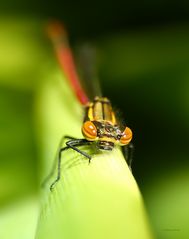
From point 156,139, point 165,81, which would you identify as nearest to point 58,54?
point 165,81

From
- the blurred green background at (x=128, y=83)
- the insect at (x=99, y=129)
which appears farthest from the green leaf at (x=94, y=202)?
the blurred green background at (x=128, y=83)

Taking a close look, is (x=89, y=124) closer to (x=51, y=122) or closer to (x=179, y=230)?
(x=51, y=122)

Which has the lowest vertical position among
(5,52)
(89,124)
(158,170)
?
(158,170)

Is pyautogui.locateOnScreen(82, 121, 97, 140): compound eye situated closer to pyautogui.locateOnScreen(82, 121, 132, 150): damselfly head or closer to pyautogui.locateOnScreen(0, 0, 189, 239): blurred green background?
pyautogui.locateOnScreen(82, 121, 132, 150): damselfly head

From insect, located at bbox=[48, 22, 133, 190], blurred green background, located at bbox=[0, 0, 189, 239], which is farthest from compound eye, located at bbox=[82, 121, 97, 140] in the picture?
blurred green background, located at bbox=[0, 0, 189, 239]

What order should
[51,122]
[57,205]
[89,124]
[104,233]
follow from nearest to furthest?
[104,233]
[57,205]
[89,124]
[51,122]

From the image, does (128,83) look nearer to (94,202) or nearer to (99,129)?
(99,129)

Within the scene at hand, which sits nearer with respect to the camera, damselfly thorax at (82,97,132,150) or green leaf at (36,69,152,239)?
green leaf at (36,69,152,239)

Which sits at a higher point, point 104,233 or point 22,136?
point 22,136

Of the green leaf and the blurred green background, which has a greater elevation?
the blurred green background
